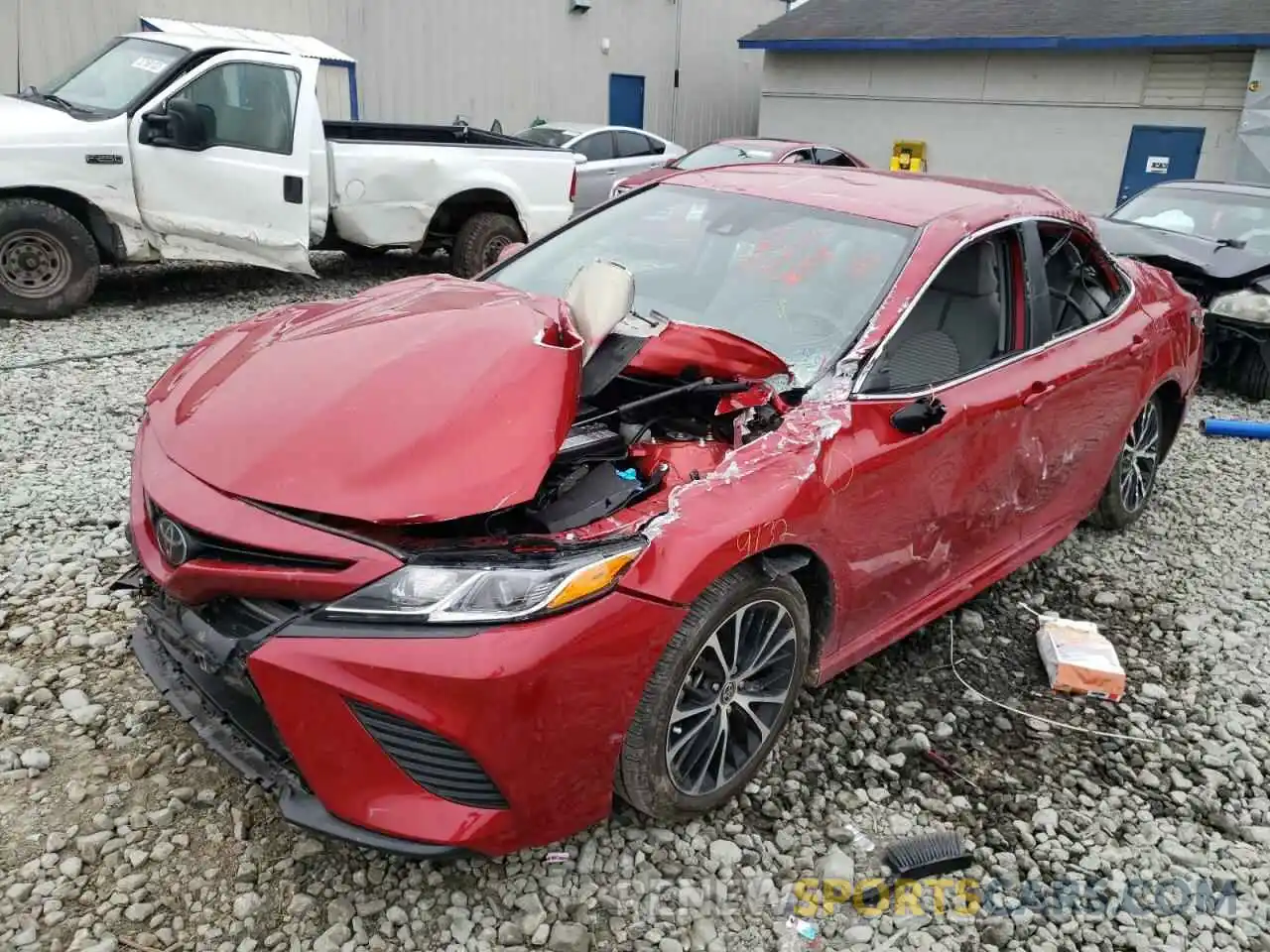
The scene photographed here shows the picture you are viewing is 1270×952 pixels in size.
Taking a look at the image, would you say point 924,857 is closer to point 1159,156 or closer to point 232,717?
point 232,717

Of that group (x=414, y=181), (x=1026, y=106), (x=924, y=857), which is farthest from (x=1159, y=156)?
(x=924, y=857)

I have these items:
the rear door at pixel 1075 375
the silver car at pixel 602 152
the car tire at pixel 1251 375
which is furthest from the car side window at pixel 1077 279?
the silver car at pixel 602 152

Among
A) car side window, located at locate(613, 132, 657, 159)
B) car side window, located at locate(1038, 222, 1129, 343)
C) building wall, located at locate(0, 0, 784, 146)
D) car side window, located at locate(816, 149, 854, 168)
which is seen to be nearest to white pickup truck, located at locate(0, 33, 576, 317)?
car side window, located at locate(1038, 222, 1129, 343)

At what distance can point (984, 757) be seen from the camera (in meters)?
3.16

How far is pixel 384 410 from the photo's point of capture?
8.12 feet

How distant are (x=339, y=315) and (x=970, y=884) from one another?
2.48 meters

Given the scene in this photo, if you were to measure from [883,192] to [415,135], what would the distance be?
692cm

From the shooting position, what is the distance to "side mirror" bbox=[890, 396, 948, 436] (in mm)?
2941

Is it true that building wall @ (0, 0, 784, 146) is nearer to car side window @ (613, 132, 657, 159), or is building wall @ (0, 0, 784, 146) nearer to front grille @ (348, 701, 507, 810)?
car side window @ (613, 132, 657, 159)

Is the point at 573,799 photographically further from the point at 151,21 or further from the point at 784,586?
the point at 151,21

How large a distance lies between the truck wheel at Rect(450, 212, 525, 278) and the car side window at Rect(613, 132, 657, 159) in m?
4.93

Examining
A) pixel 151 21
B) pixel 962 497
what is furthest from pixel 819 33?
pixel 962 497

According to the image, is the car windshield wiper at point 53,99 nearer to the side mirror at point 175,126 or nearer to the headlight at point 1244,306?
the side mirror at point 175,126

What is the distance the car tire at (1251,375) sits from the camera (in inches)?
281
